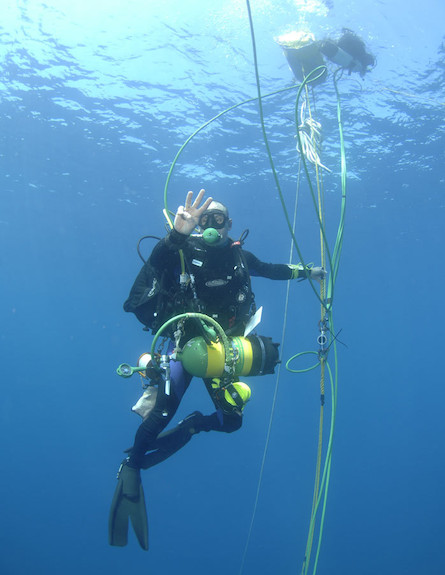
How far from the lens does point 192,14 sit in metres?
10.5

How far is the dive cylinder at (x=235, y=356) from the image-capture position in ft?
13.0

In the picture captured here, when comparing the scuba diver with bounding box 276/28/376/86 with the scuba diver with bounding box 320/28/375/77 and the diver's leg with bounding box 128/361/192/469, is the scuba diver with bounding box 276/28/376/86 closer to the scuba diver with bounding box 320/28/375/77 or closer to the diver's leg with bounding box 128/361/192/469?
the scuba diver with bounding box 320/28/375/77

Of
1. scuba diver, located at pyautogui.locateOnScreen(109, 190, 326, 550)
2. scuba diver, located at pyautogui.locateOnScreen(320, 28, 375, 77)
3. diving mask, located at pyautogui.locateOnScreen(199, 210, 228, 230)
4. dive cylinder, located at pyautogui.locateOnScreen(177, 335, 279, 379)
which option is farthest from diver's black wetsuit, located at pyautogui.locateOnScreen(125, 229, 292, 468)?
scuba diver, located at pyautogui.locateOnScreen(320, 28, 375, 77)

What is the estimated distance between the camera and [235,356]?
4.05m

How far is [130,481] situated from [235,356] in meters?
2.54

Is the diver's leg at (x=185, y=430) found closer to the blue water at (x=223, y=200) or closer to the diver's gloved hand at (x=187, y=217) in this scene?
the diver's gloved hand at (x=187, y=217)

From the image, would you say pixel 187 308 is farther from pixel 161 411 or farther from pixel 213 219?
pixel 161 411

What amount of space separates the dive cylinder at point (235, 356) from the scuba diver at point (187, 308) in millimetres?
14

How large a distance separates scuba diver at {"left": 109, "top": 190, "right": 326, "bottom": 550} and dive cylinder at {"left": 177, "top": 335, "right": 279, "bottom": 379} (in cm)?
1

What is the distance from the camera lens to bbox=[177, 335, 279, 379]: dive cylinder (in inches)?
156

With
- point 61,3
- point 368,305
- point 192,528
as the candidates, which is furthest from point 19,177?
point 368,305

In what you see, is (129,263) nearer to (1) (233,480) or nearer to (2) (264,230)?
(2) (264,230)

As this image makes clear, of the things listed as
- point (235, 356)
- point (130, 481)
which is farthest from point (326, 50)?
point (130, 481)

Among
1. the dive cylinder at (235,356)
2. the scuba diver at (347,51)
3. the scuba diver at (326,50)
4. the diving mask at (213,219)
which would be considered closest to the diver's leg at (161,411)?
the dive cylinder at (235,356)
